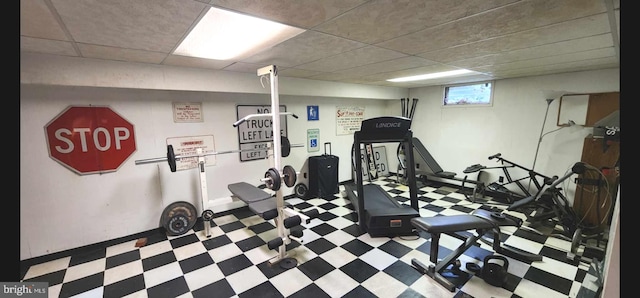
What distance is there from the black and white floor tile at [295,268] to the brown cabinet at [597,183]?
2.34 ft

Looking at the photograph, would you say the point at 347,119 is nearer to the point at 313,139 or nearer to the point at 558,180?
the point at 313,139

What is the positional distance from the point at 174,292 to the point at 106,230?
1.47 meters

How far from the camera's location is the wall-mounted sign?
14.8 feet

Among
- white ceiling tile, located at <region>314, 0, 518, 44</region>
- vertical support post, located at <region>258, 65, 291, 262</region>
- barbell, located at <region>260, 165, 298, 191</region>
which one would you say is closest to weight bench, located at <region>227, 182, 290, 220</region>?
vertical support post, located at <region>258, 65, 291, 262</region>

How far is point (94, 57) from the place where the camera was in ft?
7.59

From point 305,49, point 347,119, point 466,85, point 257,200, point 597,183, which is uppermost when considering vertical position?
point 466,85

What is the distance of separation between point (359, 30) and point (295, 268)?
217 centimetres

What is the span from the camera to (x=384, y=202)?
3445 millimetres

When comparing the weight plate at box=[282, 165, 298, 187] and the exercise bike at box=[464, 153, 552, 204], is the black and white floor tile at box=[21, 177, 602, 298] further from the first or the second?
the exercise bike at box=[464, 153, 552, 204]

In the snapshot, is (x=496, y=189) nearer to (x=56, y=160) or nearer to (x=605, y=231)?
(x=605, y=231)

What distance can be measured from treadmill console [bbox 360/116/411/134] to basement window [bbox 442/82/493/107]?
7.28 ft

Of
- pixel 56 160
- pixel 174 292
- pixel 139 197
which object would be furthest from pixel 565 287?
pixel 56 160

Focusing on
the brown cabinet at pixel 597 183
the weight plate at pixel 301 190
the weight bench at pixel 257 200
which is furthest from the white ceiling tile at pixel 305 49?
the brown cabinet at pixel 597 183

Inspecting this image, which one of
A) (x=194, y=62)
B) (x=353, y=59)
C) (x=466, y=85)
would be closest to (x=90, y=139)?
(x=194, y=62)
